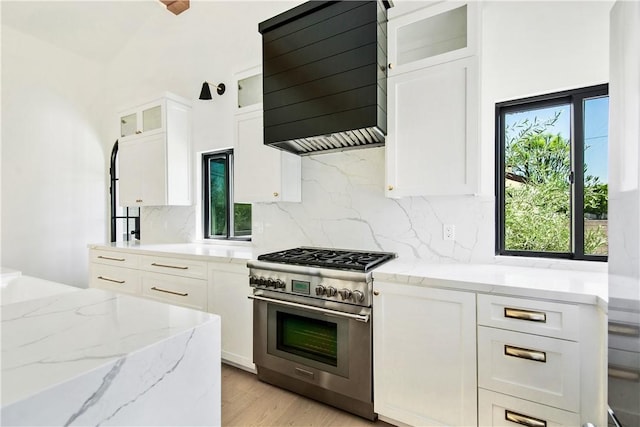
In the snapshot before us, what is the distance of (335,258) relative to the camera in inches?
83.7

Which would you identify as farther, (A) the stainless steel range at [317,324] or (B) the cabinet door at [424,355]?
(A) the stainless steel range at [317,324]

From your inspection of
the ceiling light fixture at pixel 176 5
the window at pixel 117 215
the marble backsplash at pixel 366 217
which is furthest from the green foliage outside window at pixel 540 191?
the window at pixel 117 215

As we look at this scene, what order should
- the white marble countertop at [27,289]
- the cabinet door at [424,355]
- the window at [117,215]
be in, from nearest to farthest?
the white marble countertop at [27,289] → the cabinet door at [424,355] → the window at [117,215]

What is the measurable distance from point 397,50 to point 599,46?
1.14 m

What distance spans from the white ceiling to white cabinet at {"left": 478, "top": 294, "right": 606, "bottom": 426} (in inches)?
180

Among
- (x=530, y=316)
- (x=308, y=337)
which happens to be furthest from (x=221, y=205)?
(x=530, y=316)

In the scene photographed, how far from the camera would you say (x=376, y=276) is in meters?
1.84

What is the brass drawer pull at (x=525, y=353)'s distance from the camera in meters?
1.45

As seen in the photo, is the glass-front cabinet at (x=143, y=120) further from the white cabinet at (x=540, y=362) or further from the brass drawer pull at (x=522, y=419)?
the brass drawer pull at (x=522, y=419)

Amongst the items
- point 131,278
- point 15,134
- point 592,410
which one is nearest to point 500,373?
point 592,410

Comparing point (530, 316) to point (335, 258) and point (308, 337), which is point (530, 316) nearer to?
point (335, 258)

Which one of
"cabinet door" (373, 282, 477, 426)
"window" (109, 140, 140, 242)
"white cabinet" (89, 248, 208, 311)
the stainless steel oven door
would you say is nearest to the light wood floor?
the stainless steel oven door

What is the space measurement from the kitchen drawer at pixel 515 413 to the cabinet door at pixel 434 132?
109 cm

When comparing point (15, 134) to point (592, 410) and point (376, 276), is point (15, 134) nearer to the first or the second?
point (376, 276)
